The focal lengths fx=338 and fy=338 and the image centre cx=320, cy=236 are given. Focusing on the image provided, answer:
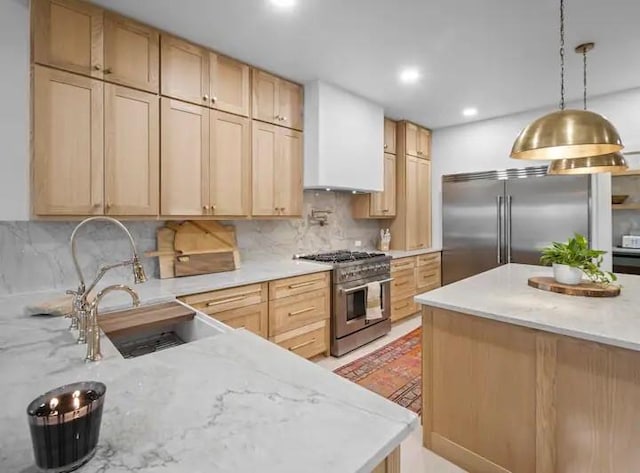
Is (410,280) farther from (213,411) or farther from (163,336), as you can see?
(213,411)

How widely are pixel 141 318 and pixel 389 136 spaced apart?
143 inches

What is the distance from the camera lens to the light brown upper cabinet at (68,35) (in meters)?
1.86

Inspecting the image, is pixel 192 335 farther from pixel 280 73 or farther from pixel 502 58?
pixel 502 58

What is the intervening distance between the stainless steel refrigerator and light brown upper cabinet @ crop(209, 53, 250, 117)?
314 centimetres

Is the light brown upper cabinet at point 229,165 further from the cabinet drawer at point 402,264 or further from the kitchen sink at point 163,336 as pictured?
the cabinet drawer at point 402,264

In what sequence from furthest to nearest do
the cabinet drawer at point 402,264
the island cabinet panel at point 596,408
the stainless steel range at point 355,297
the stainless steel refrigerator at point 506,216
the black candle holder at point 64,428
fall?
the cabinet drawer at point 402,264 < the stainless steel refrigerator at point 506,216 < the stainless steel range at point 355,297 < the island cabinet panel at point 596,408 < the black candle holder at point 64,428

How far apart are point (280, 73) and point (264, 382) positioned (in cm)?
278

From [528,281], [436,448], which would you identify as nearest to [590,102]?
[528,281]

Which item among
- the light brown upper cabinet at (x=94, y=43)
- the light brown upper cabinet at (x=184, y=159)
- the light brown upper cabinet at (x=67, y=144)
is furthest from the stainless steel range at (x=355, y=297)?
the light brown upper cabinet at (x=94, y=43)

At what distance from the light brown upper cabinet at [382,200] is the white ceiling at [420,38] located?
3.54ft

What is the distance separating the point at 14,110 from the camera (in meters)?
1.87

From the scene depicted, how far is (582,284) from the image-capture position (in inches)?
78.8

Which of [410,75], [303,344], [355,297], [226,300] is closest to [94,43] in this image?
[226,300]

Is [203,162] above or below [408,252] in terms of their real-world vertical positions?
above
